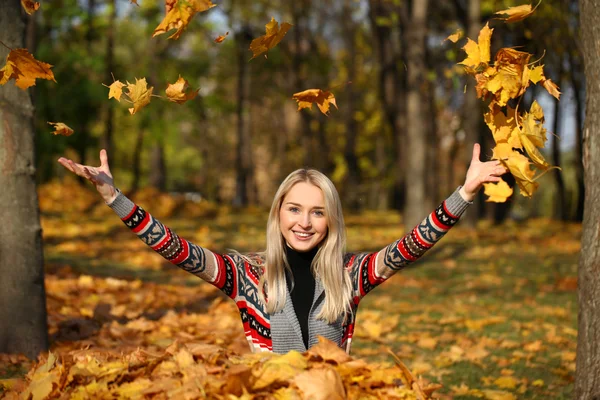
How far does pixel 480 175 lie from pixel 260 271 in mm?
1199

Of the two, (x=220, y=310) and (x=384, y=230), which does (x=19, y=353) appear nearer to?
(x=220, y=310)

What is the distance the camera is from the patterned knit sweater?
3.30 meters

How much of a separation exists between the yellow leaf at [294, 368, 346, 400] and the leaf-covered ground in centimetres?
Result: 1

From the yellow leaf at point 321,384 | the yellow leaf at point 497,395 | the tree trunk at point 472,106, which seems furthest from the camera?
the tree trunk at point 472,106

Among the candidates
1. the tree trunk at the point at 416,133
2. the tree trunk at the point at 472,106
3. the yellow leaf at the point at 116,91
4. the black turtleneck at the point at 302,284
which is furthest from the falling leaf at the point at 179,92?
the tree trunk at the point at 472,106

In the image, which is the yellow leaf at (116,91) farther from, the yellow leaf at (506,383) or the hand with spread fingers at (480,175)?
the yellow leaf at (506,383)

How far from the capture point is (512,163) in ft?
10.5

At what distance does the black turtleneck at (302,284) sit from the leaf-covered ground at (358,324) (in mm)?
411

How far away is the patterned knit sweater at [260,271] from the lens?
3297 mm

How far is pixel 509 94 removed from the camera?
11.2ft

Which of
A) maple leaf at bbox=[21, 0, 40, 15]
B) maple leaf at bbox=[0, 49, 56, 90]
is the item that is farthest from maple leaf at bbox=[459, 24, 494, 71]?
maple leaf at bbox=[21, 0, 40, 15]

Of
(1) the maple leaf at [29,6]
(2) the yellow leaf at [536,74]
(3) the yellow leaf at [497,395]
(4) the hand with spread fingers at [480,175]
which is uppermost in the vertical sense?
(1) the maple leaf at [29,6]

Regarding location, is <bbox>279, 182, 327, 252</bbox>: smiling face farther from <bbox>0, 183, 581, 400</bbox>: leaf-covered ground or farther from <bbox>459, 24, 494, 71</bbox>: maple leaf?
<bbox>459, 24, 494, 71</bbox>: maple leaf

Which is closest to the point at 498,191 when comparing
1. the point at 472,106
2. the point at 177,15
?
the point at 177,15
